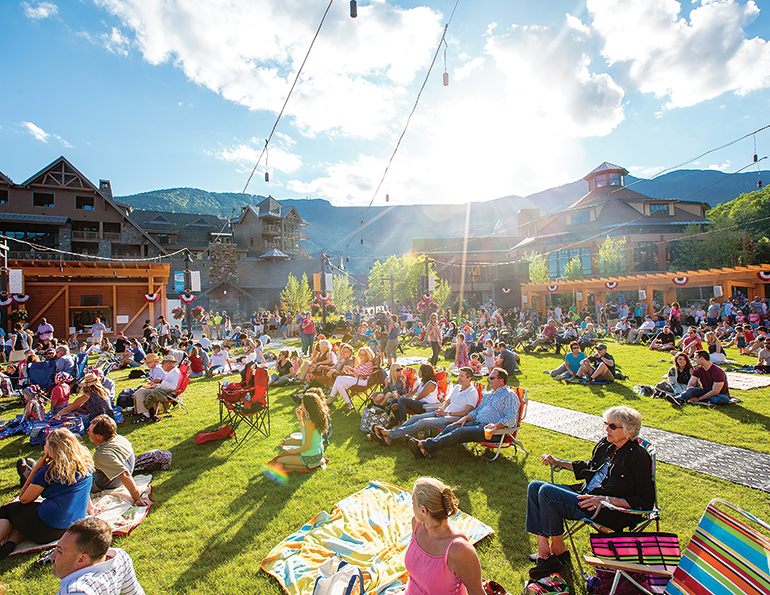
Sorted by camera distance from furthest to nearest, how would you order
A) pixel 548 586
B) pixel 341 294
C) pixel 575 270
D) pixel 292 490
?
pixel 575 270 → pixel 341 294 → pixel 292 490 → pixel 548 586

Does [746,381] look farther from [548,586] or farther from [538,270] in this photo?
[538,270]

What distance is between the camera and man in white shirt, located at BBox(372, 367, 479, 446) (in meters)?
5.59

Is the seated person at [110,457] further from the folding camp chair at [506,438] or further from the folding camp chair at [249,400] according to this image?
the folding camp chair at [506,438]

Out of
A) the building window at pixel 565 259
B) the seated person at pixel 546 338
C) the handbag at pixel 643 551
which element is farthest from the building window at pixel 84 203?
the building window at pixel 565 259

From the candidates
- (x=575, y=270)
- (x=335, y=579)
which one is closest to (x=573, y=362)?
(x=335, y=579)

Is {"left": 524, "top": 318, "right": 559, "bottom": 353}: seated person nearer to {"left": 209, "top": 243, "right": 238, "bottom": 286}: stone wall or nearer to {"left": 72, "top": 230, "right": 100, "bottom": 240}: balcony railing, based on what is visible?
{"left": 209, "top": 243, "right": 238, "bottom": 286}: stone wall

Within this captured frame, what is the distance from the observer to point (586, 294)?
28750 millimetres

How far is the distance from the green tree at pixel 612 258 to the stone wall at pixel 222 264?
39310mm

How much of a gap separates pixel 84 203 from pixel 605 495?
126 feet

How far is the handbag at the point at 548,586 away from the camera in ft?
9.11

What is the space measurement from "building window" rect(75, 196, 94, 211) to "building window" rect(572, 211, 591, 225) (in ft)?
176

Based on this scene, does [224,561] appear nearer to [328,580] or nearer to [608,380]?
[328,580]

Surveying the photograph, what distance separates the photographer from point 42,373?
27.2 ft

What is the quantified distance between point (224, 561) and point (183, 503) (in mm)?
1307
